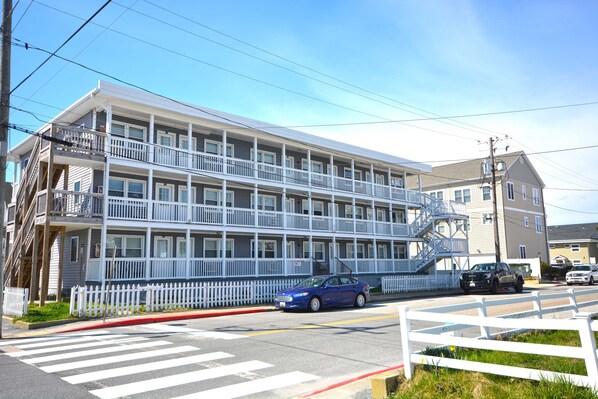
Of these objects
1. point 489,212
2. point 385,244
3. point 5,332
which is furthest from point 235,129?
point 489,212

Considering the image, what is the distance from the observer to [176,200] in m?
24.9

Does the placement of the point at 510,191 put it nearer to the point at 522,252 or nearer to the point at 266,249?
the point at 522,252

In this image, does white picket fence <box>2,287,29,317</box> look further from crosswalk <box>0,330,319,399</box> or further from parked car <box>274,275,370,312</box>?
parked car <box>274,275,370,312</box>

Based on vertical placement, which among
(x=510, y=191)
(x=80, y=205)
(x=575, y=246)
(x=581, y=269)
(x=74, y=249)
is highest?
(x=510, y=191)

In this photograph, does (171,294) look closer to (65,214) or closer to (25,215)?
(65,214)

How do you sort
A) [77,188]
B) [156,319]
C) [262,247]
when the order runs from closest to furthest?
[156,319], [77,188], [262,247]

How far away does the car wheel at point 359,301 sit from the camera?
20672 millimetres

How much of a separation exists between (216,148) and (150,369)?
1965cm

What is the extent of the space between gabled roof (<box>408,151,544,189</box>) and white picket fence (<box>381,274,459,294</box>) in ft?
56.5

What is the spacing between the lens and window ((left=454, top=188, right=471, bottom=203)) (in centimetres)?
4878

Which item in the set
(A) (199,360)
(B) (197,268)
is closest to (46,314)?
(B) (197,268)

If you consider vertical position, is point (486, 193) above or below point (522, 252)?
above

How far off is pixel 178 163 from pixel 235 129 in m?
3.92

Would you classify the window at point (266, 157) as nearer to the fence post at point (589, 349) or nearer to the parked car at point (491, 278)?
the parked car at point (491, 278)
